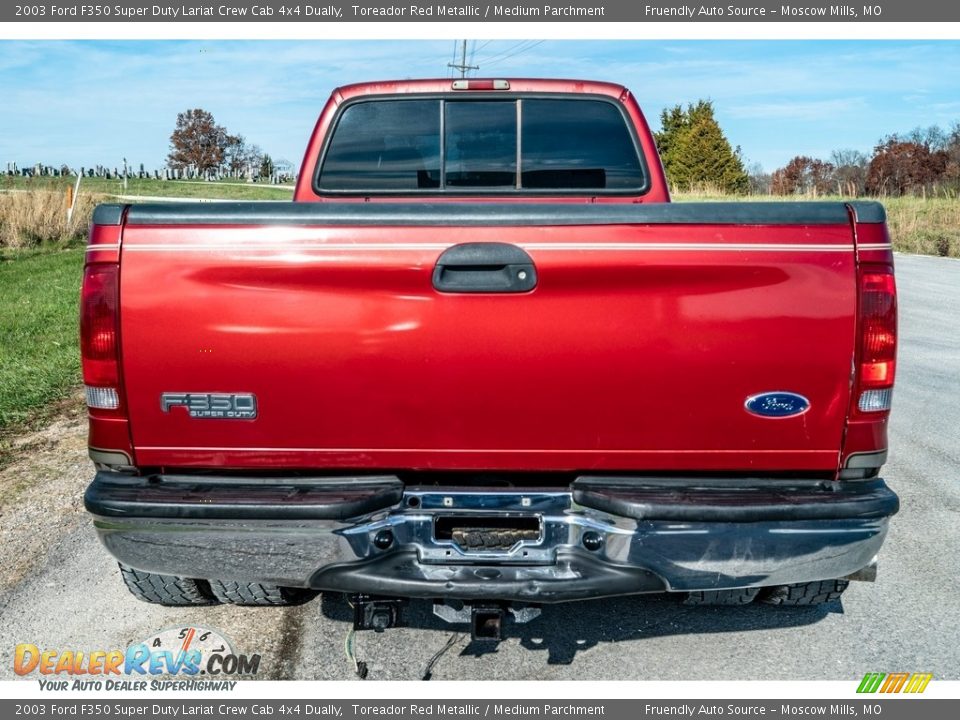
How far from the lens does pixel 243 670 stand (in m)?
3.06

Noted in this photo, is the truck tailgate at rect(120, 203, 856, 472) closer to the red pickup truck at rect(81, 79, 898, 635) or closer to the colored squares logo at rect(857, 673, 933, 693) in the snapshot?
the red pickup truck at rect(81, 79, 898, 635)

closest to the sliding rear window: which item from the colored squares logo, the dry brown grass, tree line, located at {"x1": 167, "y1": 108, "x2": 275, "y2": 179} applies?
the colored squares logo

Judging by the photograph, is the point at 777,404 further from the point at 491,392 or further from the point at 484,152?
the point at 484,152

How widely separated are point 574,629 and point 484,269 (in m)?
1.59

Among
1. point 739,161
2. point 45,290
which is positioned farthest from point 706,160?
point 45,290

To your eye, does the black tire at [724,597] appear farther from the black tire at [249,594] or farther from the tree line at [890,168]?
the tree line at [890,168]

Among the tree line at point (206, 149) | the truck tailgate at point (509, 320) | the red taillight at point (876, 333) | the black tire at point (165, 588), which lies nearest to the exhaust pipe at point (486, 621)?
the truck tailgate at point (509, 320)

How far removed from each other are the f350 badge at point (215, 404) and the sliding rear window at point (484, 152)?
1883mm

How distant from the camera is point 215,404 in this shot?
104 inches

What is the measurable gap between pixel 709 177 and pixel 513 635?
5330cm

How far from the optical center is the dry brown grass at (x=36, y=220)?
62.4 feet

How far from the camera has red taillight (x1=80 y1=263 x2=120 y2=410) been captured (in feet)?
8.46

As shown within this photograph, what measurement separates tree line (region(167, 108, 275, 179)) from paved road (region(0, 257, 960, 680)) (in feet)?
279

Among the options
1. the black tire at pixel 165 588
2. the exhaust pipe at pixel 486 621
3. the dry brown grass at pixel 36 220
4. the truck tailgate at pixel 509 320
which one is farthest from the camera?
the dry brown grass at pixel 36 220
